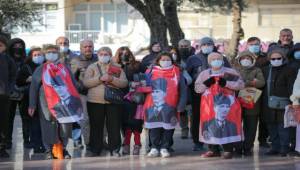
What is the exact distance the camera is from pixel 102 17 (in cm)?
4872

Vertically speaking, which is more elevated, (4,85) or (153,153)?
(4,85)

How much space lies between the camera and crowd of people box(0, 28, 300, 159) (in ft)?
35.0

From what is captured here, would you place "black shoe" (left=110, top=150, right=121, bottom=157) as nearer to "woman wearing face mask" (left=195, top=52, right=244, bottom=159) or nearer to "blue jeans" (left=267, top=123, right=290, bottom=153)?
"woman wearing face mask" (left=195, top=52, right=244, bottom=159)

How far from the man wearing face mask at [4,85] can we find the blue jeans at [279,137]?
4250mm

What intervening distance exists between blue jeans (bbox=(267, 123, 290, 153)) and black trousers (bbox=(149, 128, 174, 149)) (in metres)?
1.64

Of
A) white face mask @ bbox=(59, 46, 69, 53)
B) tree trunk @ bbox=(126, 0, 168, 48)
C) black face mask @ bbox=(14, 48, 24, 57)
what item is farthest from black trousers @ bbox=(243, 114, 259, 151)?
tree trunk @ bbox=(126, 0, 168, 48)

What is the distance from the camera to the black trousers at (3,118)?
1083cm

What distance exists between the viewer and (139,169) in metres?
9.94

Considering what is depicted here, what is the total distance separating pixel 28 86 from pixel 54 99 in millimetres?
856

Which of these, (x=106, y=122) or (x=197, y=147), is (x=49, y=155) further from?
(x=197, y=147)

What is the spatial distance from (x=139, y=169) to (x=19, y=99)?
2659 millimetres

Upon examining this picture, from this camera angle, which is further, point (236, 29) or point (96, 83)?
point (236, 29)

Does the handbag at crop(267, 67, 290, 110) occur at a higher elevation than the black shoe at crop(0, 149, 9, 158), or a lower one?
higher

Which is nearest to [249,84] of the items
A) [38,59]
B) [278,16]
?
[38,59]
